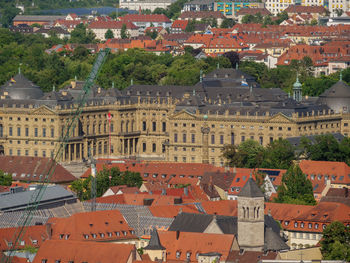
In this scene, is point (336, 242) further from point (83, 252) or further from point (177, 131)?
point (177, 131)

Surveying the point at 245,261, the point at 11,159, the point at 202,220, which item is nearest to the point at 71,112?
the point at 11,159

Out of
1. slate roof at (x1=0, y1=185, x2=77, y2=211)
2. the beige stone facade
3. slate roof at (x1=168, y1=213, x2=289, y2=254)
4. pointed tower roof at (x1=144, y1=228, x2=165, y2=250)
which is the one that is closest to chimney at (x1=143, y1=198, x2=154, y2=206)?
slate roof at (x1=0, y1=185, x2=77, y2=211)

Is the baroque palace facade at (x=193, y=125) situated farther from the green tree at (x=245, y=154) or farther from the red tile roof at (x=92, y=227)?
the red tile roof at (x=92, y=227)

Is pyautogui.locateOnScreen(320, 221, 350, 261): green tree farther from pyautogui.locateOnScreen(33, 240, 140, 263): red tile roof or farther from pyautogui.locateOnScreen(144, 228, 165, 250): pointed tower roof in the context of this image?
pyautogui.locateOnScreen(33, 240, 140, 263): red tile roof

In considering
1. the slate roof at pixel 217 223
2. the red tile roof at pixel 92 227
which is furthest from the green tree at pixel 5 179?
the slate roof at pixel 217 223

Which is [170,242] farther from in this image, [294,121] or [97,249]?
[294,121]

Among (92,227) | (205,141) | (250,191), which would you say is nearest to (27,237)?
(92,227)
